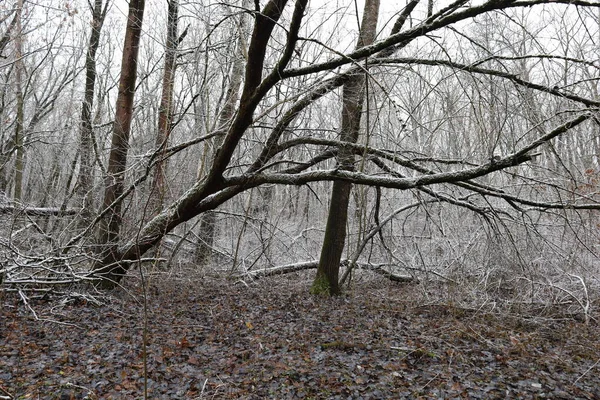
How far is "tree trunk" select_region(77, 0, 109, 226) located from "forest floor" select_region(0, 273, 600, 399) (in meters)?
2.06

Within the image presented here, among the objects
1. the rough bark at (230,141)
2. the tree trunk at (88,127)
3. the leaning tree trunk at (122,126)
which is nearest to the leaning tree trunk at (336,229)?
the rough bark at (230,141)

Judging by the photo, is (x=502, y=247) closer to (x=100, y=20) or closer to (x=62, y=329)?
(x=62, y=329)

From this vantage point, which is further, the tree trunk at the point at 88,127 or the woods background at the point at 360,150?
the tree trunk at the point at 88,127

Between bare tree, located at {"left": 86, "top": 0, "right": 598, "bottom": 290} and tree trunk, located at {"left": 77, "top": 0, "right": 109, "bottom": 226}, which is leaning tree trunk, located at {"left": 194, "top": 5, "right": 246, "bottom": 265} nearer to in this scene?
bare tree, located at {"left": 86, "top": 0, "right": 598, "bottom": 290}

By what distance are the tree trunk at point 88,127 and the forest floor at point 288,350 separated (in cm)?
206

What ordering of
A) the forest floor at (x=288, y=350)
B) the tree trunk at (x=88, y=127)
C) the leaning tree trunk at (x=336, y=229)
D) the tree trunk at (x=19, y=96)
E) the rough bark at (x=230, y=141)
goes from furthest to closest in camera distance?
the tree trunk at (x=19, y=96)
the tree trunk at (x=88, y=127)
the leaning tree trunk at (x=336, y=229)
the forest floor at (x=288, y=350)
the rough bark at (x=230, y=141)

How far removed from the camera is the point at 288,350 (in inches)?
195

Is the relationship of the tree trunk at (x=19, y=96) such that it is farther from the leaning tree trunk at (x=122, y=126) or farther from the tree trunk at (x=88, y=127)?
the leaning tree trunk at (x=122, y=126)

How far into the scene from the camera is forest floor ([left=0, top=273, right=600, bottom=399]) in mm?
3947

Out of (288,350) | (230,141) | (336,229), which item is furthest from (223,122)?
(288,350)

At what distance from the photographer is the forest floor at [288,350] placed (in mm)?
3947

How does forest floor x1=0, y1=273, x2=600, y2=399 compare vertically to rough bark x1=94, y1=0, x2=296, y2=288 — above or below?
below

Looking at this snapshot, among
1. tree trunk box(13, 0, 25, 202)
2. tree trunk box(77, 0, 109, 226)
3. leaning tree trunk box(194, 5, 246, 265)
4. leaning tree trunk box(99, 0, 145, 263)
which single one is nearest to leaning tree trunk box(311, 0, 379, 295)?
leaning tree trunk box(194, 5, 246, 265)

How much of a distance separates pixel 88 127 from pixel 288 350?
602cm
